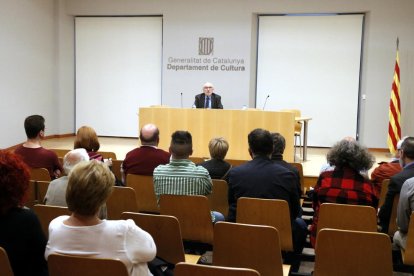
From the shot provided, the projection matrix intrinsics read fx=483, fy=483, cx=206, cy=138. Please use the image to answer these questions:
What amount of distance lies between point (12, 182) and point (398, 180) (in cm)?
253

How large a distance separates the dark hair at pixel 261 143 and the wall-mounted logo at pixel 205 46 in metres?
7.01

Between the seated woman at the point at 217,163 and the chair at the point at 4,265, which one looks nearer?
the chair at the point at 4,265

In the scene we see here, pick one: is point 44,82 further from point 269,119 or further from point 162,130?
point 269,119

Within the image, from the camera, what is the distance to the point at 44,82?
10.6 m

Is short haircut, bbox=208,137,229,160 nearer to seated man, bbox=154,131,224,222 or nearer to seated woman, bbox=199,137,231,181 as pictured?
seated woman, bbox=199,137,231,181

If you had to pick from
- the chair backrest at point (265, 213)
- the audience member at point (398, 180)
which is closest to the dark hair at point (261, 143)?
the chair backrest at point (265, 213)

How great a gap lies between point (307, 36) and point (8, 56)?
19.6 feet

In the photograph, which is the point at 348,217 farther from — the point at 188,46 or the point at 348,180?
the point at 188,46

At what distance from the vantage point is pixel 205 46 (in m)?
10.3

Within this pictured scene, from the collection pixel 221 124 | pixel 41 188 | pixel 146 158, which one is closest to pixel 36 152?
pixel 41 188

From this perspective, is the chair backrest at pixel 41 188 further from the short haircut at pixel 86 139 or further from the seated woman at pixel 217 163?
the seated woman at pixel 217 163

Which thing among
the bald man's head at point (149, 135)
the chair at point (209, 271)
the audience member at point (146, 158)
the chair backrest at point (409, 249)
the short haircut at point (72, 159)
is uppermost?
the bald man's head at point (149, 135)

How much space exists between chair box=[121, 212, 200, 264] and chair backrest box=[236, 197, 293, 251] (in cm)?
60

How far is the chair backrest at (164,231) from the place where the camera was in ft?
8.43
